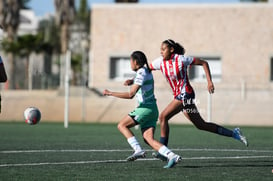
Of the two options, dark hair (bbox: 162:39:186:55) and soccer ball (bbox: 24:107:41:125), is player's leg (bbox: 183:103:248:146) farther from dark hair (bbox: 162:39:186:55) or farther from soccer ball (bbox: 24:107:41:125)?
soccer ball (bbox: 24:107:41:125)

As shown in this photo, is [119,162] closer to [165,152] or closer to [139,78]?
[165,152]

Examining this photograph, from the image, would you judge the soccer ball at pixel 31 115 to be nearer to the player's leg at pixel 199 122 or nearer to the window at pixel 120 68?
the player's leg at pixel 199 122

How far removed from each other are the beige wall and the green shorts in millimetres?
27576

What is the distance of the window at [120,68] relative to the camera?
43188 mm


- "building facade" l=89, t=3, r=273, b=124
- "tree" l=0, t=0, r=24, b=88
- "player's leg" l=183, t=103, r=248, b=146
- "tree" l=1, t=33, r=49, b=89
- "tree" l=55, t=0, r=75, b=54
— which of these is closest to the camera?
"player's leg" l=183, t=103, r=248, b=146

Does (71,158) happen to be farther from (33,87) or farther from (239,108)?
(33,87)

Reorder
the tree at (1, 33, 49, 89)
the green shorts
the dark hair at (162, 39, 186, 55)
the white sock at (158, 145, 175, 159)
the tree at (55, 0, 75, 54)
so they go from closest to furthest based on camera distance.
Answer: the white sock at (158, 145, 175, 159) < the green shorts < the dark hair at (162, 39, 186, 55) < the tree at (1, 33, 49, 89) < the tree at (55, 0, 75, 54)

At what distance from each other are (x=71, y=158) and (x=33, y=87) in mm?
32036

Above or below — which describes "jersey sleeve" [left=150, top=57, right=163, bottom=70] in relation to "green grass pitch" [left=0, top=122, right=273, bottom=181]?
above

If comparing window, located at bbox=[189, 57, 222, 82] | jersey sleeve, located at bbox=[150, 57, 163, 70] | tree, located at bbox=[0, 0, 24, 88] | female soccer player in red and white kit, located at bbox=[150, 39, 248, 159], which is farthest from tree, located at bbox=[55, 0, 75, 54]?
female soccer player in red and white kit, located at bbox=[150, 39, 248, 159]

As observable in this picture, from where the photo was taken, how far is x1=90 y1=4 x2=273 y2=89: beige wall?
1630 inches

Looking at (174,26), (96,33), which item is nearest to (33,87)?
(96,33)

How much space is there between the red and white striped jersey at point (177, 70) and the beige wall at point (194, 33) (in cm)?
2723

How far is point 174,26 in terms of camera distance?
42625 millimetres
